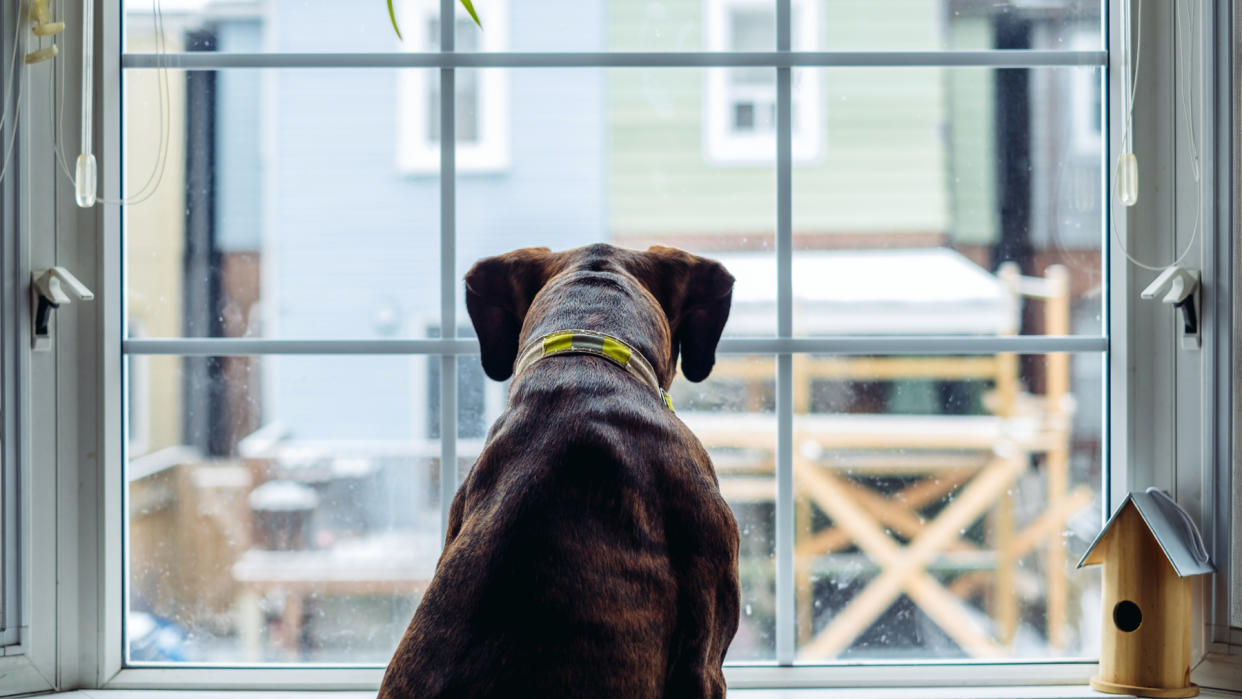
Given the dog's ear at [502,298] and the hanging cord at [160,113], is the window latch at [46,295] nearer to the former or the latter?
the hanging cord at [160,113]

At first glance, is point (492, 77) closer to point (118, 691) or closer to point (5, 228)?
point (5, 228)

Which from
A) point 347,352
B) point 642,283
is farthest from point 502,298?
point 347,352

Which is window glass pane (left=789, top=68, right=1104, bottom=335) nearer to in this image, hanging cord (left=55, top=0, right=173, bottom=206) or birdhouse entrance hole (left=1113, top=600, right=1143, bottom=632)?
birdhouse entrance hole (left=1113, top=600, right=1143, bottom=632)

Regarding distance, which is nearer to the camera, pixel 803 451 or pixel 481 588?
pixel 481 588

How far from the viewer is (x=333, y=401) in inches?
73.4

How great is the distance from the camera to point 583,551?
1.18m

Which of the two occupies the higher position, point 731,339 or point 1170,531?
point 731,339

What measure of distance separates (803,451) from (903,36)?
77 cm

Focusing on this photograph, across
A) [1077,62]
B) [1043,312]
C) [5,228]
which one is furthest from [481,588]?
[1077,62]

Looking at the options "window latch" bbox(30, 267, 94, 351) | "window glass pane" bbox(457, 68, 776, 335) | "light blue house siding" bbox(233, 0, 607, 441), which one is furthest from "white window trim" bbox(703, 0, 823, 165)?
"window latch" bbox(30, 267, 94, 351)

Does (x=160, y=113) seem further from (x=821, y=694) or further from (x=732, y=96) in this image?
(x=821, y=694)

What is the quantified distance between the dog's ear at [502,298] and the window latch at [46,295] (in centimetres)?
68

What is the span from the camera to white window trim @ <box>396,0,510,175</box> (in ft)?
6.01

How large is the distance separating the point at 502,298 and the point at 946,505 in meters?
0.92
